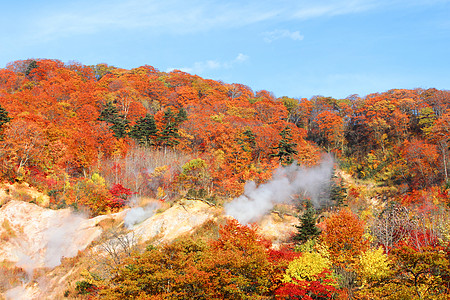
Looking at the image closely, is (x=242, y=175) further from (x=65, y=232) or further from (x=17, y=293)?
(x=17, y=293)

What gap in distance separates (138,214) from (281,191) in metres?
12.6

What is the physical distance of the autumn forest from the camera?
12.9 m

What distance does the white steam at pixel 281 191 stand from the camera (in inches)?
973

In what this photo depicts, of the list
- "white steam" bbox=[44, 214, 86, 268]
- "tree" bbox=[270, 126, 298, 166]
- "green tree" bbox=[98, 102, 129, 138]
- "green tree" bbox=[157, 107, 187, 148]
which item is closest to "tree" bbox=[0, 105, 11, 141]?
"green tree" bbox=[98, 102, 129, 138]

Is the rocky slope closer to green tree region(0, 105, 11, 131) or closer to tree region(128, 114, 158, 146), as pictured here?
green tree region(0, 105, 11, 131)

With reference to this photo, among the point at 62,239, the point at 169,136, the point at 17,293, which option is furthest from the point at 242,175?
the point at 17,293

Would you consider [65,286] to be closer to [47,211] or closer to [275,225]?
[47,211]

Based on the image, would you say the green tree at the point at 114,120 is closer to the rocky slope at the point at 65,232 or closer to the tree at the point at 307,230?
the rocky slope at the point at 65,232

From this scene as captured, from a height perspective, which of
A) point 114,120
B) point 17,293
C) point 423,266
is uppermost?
point 114,120

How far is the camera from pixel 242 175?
3061cm

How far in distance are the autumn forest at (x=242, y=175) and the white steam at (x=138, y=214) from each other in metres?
2.71

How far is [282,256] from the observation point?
16.0 metres

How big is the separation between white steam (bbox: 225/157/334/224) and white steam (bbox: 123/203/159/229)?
227 inches

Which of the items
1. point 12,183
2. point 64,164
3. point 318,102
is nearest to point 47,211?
point 12,183
